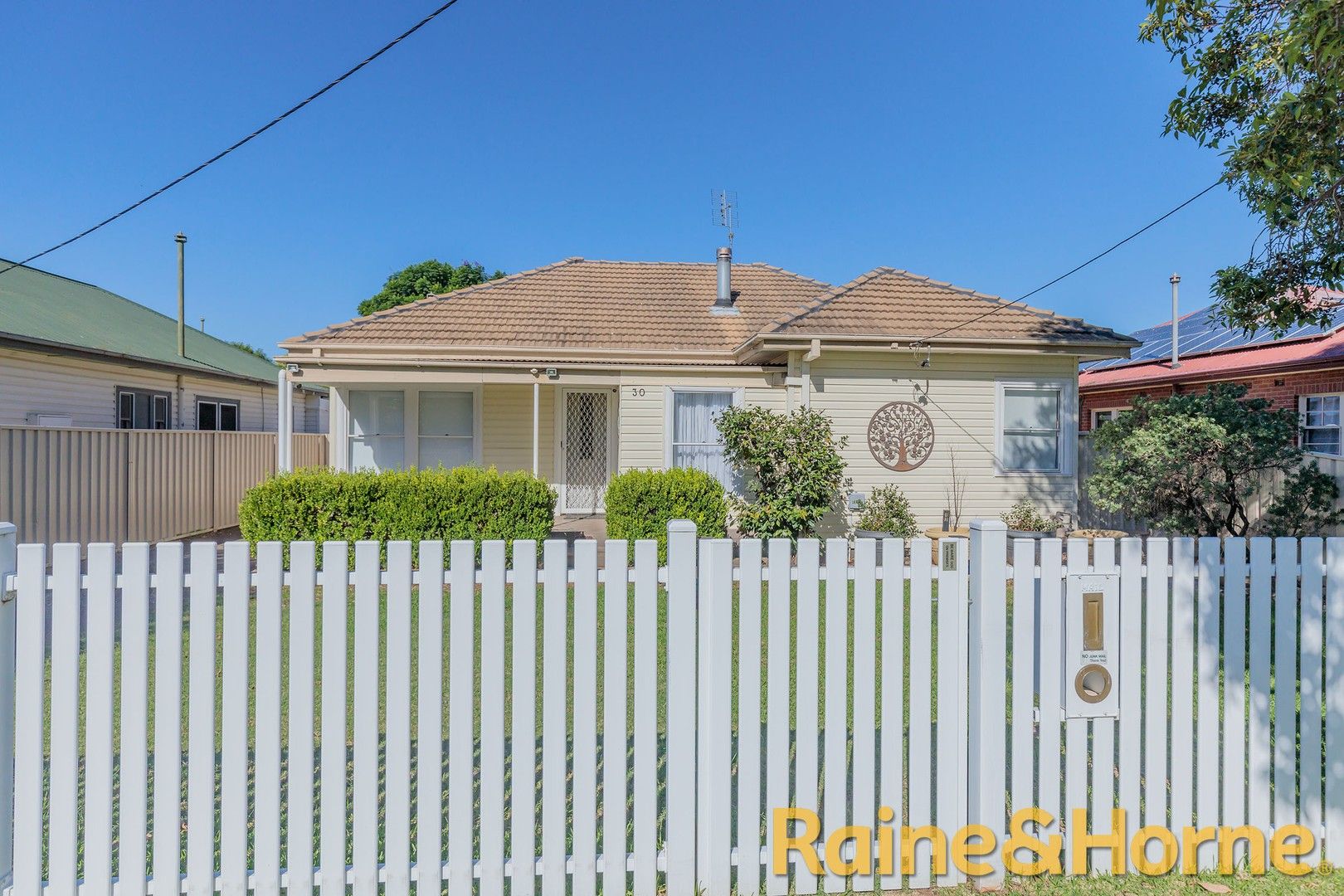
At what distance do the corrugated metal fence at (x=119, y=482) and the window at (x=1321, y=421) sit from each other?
1968 centimetres

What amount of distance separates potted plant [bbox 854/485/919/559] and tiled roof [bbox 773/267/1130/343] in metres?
2.49

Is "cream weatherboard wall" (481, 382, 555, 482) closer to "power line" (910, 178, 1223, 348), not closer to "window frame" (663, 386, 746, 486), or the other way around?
"window frame" (663, 386, 746, 486)

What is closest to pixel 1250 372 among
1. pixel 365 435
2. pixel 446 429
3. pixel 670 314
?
pixel 670 314

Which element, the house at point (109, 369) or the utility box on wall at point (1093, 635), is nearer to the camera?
the utility box on wall at point (1093, 635)

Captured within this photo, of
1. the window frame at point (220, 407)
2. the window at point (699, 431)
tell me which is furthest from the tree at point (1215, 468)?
the window frame at point (220, 407)

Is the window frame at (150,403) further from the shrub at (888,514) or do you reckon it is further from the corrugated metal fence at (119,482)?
the shrub at (888,514)

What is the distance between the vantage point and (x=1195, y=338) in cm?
1750

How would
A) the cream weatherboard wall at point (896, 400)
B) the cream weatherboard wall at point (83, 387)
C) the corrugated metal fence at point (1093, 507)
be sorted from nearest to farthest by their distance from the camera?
1. the corrugated metal fence at point (1093, 507)
2. the cream weatherboard wall at point (896, 400)
3. the cream weatherboard wall at point (83, 387)

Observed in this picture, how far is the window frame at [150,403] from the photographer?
14265mm

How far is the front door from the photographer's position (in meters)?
13.3

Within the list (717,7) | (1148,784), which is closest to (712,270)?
(717,7)

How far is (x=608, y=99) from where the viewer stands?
15.2 meters

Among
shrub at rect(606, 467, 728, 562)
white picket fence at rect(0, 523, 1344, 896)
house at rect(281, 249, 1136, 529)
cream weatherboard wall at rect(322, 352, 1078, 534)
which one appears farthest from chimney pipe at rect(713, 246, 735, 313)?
white picket fence at rect(0, 523, 1344, 896)

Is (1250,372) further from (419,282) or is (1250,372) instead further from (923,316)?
(419,282)
